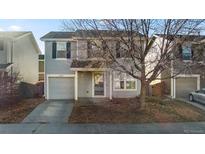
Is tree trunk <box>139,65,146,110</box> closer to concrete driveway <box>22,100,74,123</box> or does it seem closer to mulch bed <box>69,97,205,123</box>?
mulch bed <box>69,97,205,123</box>

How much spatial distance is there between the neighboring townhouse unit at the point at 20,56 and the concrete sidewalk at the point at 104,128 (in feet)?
5.27

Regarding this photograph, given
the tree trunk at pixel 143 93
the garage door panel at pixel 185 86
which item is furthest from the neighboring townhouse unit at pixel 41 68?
the garage door panel at pixel 185 86

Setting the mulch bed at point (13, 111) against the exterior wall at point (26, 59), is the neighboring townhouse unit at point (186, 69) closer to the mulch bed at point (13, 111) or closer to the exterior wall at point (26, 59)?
the exterior wall at point (26, 59)

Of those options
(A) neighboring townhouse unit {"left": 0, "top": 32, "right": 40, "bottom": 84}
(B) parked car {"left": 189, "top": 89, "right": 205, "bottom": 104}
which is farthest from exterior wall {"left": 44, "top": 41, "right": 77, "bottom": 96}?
(B) parked car {"left": 189, "top": 89, "right": 205, "bottom": 104}

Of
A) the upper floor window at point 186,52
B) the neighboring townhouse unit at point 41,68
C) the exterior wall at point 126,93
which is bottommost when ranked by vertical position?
the exterior wall at point 126,93

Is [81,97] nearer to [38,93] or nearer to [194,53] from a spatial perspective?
[38,93]

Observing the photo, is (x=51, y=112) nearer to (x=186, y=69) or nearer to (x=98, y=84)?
(x=98, y=84)

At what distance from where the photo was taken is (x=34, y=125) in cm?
852

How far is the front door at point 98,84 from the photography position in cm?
1002

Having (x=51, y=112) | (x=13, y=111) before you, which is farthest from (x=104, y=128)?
(x=13, y=111)

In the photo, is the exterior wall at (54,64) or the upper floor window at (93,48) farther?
the exterior wall at (54,64)

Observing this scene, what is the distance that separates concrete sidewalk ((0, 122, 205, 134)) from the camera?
7984mm
